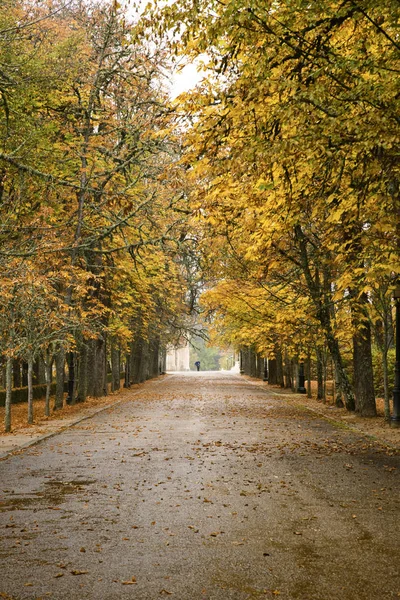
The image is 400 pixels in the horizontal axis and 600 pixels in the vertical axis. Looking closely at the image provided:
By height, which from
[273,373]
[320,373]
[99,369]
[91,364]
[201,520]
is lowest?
[201,520]

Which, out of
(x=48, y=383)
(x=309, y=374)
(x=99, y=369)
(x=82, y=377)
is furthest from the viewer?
(x=99, y=369)

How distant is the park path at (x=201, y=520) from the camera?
5031 mm

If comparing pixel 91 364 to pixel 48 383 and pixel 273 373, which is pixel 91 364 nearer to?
pixel 48 383

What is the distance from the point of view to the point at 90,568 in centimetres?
536

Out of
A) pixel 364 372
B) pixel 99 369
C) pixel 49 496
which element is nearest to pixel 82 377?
Answer: pixel 99 369

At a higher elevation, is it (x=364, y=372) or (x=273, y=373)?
(x=364, y=372)

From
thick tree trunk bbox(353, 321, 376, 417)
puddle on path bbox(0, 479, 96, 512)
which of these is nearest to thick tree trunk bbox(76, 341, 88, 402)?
thick tree trunk bbox(353, 321, 376, 417)

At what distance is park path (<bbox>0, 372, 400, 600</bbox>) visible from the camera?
5.03 meters

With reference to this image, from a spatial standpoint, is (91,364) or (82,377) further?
(91,364)

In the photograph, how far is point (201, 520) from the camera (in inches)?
276

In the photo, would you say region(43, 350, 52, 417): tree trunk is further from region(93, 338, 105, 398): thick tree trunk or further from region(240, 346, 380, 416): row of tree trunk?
region(240, 346, 380, 416): row of tree trunk

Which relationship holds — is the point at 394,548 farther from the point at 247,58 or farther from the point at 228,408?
the point at 228,408

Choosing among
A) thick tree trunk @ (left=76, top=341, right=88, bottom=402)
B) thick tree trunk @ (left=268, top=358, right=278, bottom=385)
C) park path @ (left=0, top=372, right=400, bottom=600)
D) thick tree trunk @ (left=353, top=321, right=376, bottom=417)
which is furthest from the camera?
thick tree trunk @ (left=268, top=358, right=278, bottom=385)

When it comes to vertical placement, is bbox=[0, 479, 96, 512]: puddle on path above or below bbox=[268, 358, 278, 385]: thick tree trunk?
below
